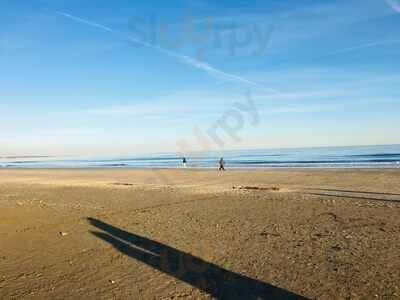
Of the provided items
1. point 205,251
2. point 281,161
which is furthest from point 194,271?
point 281,161

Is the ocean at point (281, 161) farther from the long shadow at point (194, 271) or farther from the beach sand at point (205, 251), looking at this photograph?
the long shadow at point (194, 271)

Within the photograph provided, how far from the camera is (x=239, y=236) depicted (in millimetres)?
9672

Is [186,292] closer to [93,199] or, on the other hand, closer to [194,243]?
[194,243]

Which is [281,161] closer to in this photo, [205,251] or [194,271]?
[205,251]

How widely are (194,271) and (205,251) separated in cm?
133

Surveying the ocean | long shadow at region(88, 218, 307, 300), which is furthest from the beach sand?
the ocean

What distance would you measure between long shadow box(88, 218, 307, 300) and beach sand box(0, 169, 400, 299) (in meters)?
0.02

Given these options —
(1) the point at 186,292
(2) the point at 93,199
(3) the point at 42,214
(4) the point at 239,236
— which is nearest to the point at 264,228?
(4) the point at 239,236

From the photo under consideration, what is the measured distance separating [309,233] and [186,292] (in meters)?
4.65

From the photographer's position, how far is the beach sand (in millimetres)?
6184

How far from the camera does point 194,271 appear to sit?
7023 millimetres

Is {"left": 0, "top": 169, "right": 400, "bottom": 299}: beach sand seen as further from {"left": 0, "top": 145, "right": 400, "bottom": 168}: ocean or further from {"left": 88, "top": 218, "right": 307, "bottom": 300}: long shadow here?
{"left": 0, "top": 145, "right": 400, "bottom": 168}: ocean

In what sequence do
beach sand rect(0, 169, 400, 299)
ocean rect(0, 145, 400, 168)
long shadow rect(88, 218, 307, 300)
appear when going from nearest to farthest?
1. long shadow rect(88, 218, 307, 300)
2. beach sand rect(0, 169, 400, 299)
3. ocean rect(0, 145, 400, 168)

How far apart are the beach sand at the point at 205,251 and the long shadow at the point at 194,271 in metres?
0.02
